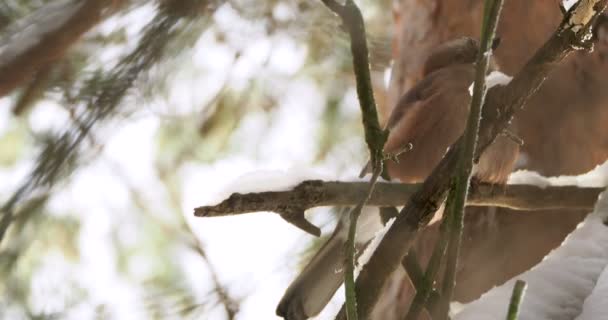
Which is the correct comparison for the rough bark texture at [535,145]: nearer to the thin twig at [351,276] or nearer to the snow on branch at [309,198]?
the snow on branch at [309,198]

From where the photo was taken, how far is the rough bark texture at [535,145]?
A: 2344mm

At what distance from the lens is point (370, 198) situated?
1.48 m

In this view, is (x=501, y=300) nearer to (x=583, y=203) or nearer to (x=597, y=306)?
(x=597, y=306)

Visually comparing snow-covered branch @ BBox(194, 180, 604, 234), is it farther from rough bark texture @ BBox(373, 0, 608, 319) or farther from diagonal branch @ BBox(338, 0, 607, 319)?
rough bark texture @ BBox(373, 0, 608, 319)

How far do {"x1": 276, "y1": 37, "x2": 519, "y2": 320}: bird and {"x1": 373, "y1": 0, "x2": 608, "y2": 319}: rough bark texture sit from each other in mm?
270

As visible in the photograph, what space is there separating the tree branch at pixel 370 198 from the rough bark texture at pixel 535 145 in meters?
0.48


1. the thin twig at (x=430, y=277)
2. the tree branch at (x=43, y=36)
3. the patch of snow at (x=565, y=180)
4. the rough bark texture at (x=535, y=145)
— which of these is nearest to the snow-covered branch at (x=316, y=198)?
the patch of snow at (x=565, y=180)

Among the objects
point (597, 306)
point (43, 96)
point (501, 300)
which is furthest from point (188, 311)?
point (597, 306)

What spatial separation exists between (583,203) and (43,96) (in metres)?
1.30

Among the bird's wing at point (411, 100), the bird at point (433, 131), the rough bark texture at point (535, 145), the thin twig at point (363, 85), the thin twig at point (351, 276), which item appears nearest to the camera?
the thin twig at point (351, 276)

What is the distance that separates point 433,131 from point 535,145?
507 millimetres

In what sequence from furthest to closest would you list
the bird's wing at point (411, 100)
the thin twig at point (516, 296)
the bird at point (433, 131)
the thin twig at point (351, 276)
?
the bird's wing at point (411, 100) → the bird at point (433, 131) → the thin twig at point (351, 276) → the thin twig at point (516, 296)

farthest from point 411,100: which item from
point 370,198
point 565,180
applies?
point 370,198

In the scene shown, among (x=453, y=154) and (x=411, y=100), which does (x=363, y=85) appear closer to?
(x=453, y=154)
